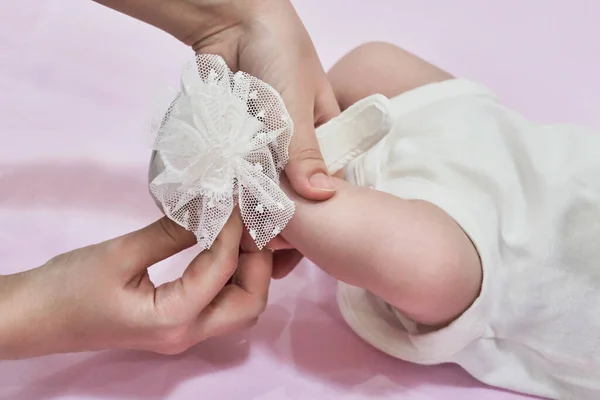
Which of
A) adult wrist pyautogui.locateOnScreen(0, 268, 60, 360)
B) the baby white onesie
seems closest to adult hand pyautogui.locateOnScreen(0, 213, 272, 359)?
adult wrist pyautogui.locateOnScreen(0, 268, 60, 360)

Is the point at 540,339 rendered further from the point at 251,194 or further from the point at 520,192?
the point at 251,194

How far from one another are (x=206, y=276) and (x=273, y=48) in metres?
0.25

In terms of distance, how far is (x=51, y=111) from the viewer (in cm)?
94

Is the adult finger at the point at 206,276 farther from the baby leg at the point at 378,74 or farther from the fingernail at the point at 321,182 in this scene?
the baby leg at the point at 378,74

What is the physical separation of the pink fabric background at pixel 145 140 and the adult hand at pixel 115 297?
2.9 inches

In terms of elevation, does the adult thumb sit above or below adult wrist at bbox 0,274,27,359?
above

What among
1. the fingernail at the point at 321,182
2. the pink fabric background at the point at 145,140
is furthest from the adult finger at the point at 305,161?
the pink fabric background at the point at 145,140

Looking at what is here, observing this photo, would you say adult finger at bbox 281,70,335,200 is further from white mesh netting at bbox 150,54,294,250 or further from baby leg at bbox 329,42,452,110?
baby leg at bbox 329,42,452,110

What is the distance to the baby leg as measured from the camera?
34.4 inches

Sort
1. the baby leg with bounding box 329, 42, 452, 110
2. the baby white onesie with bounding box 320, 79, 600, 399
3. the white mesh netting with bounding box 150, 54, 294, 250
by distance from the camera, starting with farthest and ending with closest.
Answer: the baby leg with bounding box 329, 42, 452, 110
the baby white onesie with bounding box 320, 79, 600, 399
the white mesh netting with bounding box 150, 54, 294, 250

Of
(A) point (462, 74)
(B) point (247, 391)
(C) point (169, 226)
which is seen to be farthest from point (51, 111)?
(A) point (462, 74)

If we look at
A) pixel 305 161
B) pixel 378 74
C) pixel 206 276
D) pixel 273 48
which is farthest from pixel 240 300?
pixel 378 74

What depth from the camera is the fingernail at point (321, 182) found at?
640 millimetres

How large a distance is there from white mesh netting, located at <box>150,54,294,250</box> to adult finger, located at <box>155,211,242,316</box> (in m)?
0.03
